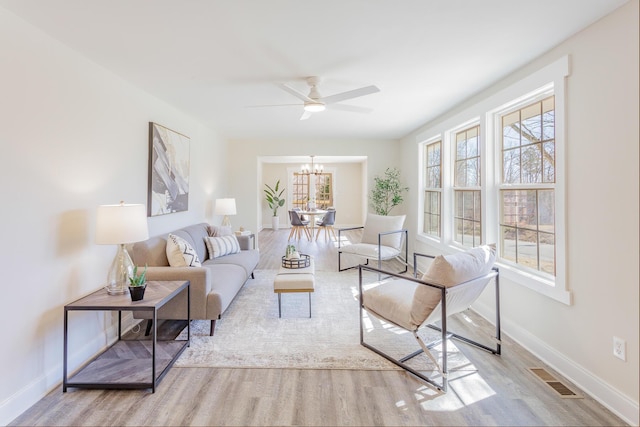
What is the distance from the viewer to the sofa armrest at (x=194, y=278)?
8.68 ft

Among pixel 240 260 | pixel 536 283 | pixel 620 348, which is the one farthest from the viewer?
pixel 240 260

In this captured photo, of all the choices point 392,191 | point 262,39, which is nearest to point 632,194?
point 262,39

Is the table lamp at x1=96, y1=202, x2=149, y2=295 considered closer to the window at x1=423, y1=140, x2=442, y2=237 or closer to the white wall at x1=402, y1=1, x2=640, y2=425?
the white wall at x1=402, y1=1, x2=640, y2=425

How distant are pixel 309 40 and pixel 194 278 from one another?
2.19m

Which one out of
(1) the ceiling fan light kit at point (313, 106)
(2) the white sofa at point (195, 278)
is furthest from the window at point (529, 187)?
(2) the white sofa at point (195, 278)

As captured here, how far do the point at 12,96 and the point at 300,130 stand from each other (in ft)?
12.7

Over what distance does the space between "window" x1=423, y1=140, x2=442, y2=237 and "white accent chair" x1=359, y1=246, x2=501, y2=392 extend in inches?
95.2

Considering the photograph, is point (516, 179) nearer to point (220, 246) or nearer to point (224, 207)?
point (220, 246)

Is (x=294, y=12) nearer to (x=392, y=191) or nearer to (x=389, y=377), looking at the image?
(x=389, y=377)

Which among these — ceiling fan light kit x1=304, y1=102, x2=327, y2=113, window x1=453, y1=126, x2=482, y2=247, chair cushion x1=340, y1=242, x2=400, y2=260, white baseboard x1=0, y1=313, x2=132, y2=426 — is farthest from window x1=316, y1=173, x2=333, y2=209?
white baseboard x1=0, y1=313, x2=132, y2=426

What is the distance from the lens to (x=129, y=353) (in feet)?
8.13

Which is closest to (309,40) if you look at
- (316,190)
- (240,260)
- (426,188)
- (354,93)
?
(354,93)

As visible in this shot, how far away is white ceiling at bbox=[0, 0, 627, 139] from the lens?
5.90 ft

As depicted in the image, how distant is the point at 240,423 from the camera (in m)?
1.71
